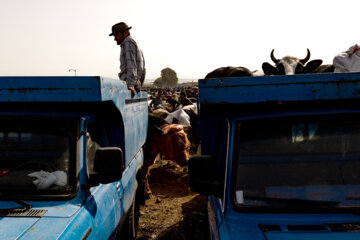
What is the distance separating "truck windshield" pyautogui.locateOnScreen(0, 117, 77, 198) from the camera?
105 inches

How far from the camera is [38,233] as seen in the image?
2.06 metres

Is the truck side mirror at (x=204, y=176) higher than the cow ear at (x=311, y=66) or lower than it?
lower

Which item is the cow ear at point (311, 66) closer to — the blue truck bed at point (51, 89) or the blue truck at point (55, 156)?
the blue truck at point (55, 156)

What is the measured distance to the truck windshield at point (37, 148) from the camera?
2662 millimetres

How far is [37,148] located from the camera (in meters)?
2.76

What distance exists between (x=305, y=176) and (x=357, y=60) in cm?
164

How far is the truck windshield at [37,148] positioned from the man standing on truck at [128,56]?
9.60 feet

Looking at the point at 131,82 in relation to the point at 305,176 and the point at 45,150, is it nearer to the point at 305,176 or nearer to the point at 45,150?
the point at 45,150

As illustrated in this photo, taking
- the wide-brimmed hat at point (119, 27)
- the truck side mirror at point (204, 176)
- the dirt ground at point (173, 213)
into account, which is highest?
the wide-brimmed hat at point (119, 27)

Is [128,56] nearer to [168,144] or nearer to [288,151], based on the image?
[168,144]

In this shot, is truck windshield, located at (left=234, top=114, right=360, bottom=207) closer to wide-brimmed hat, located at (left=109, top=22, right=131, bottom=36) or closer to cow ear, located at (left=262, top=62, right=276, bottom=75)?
cow ear, located at (left=262, top=62, right=276, bottom=75)

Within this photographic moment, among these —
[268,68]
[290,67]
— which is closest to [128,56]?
[268,68]

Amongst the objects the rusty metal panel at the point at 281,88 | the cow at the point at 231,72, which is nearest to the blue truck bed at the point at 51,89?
the rusty metal panel at the point at 281,88

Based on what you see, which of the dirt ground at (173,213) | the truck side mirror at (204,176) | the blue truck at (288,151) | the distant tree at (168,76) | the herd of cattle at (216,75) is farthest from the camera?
the distant tree at (168,76)
